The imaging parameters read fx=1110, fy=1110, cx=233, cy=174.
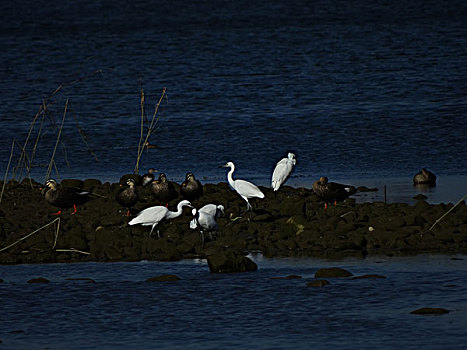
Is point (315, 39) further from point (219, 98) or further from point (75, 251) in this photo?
point (75, 251)

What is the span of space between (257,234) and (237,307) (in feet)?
16.7

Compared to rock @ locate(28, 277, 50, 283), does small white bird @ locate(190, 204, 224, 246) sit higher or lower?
higher

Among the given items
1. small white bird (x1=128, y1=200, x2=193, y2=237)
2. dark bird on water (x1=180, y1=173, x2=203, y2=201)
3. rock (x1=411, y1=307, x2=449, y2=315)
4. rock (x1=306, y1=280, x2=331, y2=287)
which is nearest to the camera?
rock (x1=411, y1=307, x2=449, y2=315)

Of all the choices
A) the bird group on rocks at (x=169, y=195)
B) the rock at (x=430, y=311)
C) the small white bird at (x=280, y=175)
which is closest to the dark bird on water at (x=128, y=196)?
the bird group on rocks at (x=169, y=195)

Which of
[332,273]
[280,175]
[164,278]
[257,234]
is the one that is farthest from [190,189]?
[332,273]

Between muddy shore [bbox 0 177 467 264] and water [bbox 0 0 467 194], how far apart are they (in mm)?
2364

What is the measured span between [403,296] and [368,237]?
399cm

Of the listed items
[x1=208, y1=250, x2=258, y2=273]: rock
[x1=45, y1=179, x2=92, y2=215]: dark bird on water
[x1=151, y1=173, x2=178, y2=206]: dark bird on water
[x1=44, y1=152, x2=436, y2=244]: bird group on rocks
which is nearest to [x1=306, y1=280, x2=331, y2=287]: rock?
[x1=208, y1=250, x2=258, y2=273]: rock

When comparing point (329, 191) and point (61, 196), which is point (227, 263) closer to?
point (329, 191)

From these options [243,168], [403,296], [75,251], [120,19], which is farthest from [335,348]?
[120,19]

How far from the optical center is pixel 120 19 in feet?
269

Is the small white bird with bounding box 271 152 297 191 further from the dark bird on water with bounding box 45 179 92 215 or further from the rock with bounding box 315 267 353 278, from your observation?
the rock with bounding box 315 267 353 278

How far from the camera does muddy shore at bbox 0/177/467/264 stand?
16938 mm

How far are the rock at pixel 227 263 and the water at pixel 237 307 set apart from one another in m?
0.17
